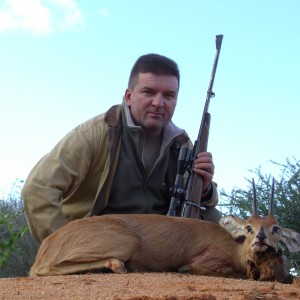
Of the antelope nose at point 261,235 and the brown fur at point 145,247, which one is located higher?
the antelope nose at point 261,235

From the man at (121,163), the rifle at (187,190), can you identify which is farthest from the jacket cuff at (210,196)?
the rifle at (187,190)

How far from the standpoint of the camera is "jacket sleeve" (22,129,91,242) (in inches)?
291

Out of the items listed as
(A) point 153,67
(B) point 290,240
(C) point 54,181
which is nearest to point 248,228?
(B) point 290,240

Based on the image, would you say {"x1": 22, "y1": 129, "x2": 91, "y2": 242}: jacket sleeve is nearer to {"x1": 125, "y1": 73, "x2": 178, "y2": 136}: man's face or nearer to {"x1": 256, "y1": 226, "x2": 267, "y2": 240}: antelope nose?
{"x1": 125, "y1": 73, "x2": 178, "y2": 136}: man's face

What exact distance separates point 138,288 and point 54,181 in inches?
102

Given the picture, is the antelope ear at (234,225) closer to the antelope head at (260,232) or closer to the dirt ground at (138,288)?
the antelope head at (260,232)

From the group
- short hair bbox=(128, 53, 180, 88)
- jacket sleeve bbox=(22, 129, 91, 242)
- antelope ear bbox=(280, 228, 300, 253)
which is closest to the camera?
antelope ear bbox=(280, 228, 300, 253)

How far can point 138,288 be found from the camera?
509 centimetres

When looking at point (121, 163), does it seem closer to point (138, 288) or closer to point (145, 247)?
point (145, 247)

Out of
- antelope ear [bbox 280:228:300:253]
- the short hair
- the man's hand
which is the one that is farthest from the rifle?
antelope ear [bbox 280:228:300:253]

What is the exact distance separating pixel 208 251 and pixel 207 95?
276 cm

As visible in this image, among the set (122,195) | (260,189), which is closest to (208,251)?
(122,195)

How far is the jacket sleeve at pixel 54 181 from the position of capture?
740 cm

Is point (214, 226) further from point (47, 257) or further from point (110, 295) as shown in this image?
point (110, 295)
